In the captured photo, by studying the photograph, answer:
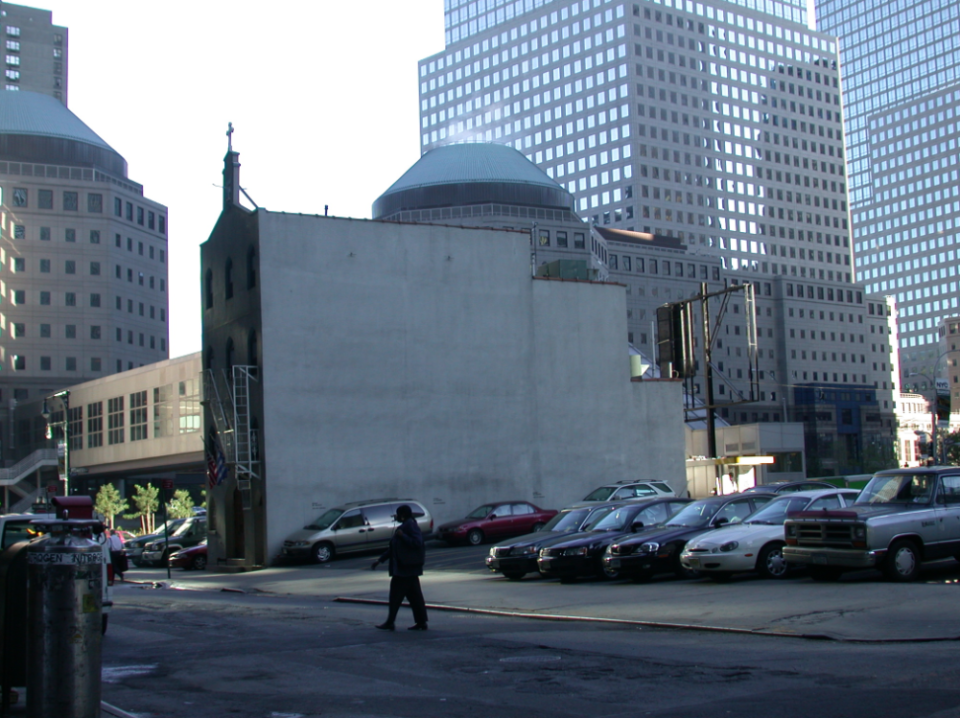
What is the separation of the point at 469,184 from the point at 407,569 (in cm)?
10371

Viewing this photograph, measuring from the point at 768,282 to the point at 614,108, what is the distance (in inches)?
1445

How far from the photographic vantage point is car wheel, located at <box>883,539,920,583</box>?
1672cm

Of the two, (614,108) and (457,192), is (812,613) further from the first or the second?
(614,108)

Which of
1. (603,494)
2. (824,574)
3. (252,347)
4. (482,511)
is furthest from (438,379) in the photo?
(824,574)

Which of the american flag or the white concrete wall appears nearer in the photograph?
the white concrete wall

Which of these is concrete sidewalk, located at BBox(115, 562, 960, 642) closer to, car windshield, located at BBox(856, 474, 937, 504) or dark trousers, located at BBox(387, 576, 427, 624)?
car windshield, located at BBox(856, 474, 937, 504)

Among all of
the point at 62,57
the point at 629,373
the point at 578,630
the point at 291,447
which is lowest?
the point at 578,630

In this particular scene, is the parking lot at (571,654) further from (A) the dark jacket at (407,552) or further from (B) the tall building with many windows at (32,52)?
(B) the tall building with many windows at (32,52)

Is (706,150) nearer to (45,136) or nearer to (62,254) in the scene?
(45,136)

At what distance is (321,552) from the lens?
32.0m

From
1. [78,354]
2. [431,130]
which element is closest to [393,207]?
[78,354]

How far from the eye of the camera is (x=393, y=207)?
117 metres

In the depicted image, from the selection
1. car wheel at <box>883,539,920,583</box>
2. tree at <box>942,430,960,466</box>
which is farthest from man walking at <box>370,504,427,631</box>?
tree at <box>942,430,960,466</box>

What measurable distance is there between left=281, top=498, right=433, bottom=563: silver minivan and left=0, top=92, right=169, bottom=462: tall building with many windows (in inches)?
3258
